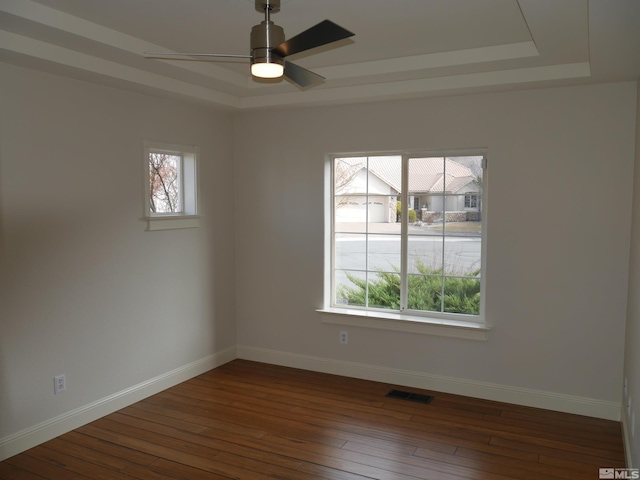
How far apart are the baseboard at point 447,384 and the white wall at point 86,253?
2.47ft

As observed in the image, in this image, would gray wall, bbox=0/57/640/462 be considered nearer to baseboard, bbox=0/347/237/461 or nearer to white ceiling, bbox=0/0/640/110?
baseboard, bbox=0/347/237/461

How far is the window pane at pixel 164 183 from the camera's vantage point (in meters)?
4.31

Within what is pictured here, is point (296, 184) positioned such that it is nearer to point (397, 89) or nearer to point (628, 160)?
point (397, 89)

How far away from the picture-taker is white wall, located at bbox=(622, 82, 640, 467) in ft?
8.82

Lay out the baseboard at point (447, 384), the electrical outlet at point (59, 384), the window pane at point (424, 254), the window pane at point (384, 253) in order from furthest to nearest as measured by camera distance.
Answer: the window pane at point (384, 253) < the window pane at point (424, 254) < the baseboard at point (447, 384) < the electrical outlet at point (59, 384)

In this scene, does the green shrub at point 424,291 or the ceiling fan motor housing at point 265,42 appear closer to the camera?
the ceiling fan motor housing at point 265,42

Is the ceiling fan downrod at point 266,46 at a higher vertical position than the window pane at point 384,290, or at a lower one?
higher

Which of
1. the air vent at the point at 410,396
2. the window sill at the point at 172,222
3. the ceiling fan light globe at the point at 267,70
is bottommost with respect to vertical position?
the air vent at the point at 410,396

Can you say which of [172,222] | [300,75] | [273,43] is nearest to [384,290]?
[172,222]

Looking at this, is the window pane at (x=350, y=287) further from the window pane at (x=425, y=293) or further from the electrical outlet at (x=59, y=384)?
the electrical outlet at (x=59, y=384)

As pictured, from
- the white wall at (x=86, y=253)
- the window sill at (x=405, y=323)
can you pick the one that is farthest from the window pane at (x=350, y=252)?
the white wall at (x=86, y=253)

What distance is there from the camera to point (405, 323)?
437cm

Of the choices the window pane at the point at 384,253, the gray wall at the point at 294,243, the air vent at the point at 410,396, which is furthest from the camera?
the window pane at the point at 384,253

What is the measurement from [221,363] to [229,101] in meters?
2.49
